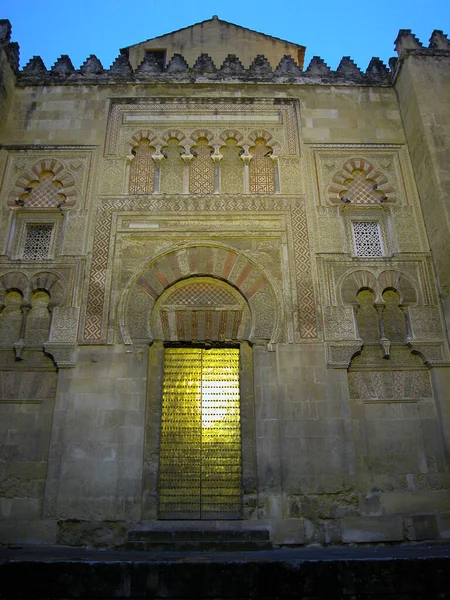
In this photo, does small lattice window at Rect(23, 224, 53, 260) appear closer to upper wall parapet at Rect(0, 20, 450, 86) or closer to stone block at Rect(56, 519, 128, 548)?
upper wall parapet at Rect(0, 20, 450, 86)

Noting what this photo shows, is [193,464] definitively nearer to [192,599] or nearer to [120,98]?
[192,599]

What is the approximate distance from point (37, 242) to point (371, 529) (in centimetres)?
574

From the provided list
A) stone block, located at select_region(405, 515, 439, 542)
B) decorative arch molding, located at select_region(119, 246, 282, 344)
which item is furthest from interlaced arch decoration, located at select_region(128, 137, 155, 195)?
stone block, located at select_region(405, 515, 439, 542)

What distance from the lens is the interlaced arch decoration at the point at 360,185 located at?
7371 mm

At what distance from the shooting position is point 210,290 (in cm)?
680

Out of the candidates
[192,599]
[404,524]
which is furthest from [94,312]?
[404,524]

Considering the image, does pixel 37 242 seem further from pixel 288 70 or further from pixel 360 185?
pixel 288 70

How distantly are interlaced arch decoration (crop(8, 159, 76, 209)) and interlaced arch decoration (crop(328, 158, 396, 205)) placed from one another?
12.8 feet

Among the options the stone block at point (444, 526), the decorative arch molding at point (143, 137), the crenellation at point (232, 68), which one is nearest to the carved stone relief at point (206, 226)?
the decorative arch molding at point (143, 137)

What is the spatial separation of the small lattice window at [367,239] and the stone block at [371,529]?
3.44 metres

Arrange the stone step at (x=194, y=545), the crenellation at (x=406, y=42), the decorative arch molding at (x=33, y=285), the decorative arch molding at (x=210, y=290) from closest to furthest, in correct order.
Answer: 1. the stone step at (x=194, y=545)
2. the decorative arch molding at (x=210, y=290)
3. the decorative arch molding at (x=33, y=285)
4. the crenellation at (x=406, y=42)

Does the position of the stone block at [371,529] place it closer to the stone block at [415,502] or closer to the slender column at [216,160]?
the stone block at [415,502]

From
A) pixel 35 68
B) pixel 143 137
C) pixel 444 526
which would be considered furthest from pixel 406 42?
pixel 444 526

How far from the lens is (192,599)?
3371 millimetres
